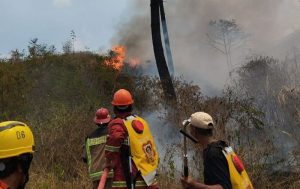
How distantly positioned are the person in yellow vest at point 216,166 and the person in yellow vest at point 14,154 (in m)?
1.33

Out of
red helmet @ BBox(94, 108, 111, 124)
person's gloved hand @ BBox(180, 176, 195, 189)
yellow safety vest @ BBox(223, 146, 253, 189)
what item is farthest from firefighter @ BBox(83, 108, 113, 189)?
yellow safety vest @ BBox(223, 146, 253, 189)

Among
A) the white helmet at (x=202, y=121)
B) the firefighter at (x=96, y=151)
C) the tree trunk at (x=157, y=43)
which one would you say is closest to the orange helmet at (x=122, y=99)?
the firefighter at (x=96, y=151)

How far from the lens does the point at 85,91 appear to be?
14445 mm

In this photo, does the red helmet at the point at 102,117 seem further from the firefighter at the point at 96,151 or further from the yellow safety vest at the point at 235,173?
the yellow safety vest at the point at 235,173

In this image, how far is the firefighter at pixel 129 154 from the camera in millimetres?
4492

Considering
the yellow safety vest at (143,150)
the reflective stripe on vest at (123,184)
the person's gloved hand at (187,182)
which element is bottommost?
the reflective stripe on vest at (123,184)

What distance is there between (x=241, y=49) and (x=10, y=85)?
676 inches

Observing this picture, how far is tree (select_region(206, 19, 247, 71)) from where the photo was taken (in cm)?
2711

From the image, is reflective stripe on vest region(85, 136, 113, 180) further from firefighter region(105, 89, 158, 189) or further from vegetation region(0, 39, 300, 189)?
vegetation region(0, 39, 300, 189)

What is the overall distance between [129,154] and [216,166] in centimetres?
157

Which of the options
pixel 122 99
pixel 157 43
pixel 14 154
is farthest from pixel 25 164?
pixel 157 43

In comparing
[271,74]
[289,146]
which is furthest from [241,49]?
[289,146]

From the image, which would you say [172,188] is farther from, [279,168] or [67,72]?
[67,72]

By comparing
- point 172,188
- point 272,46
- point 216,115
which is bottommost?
point 172,188
